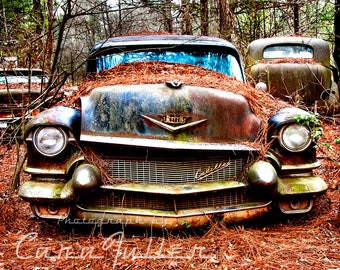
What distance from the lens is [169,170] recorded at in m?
2.87

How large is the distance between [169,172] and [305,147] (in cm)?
109

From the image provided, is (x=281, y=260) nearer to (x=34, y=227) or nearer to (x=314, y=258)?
(x=314, y=258)

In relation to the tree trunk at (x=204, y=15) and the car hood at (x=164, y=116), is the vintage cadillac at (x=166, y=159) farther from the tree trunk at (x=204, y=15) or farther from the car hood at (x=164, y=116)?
the tree trunk at (x=204, y=15)

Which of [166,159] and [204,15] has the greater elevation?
[204,15]

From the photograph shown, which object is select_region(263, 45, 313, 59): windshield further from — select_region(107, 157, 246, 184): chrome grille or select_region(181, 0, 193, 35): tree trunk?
select_region(107, 157, 246, 184): chrome grille

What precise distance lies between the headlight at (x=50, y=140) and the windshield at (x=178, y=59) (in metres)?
1.51

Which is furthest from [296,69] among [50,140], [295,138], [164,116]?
[50,140]

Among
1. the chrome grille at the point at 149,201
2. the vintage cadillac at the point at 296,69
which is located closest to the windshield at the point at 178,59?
the chrome grille at the point at 149,201

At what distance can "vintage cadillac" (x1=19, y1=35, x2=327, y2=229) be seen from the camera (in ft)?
9.25

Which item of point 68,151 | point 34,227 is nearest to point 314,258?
point 68,151

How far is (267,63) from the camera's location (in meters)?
7.74

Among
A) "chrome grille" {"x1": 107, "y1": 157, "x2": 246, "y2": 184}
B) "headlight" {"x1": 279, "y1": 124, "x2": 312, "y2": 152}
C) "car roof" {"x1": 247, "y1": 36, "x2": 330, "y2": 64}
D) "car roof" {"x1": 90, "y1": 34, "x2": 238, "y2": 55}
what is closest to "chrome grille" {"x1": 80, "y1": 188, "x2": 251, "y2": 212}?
"chrome grille" {"x1": 107, "y1": 157, "x2": 246, "y2": 184}

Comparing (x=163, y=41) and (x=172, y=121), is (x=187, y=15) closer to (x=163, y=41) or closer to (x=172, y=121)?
(x=163, y=41)

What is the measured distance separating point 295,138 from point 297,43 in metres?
5.70
